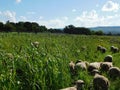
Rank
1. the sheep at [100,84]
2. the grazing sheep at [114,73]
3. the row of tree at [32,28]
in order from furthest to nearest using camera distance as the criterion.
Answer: the row of tree at [32,28]
the grazing sheep at [114,73]
the sheep at [100,84]

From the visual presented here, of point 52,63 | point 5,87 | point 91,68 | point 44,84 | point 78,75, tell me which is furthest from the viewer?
point 91,68

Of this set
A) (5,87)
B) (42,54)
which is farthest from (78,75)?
(5,87)

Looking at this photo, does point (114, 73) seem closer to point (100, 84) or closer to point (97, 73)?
point (97, 73)

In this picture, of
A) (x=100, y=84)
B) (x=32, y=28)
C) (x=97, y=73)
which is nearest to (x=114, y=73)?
(x=97, y=73)

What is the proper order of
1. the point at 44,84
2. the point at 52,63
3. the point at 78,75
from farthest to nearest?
the point at 78,75 → the point at 52,63 → the point at 44,84

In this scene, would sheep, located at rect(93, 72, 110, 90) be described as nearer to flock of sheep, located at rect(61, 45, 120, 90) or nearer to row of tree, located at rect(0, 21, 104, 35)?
flock of sheep, located at rect(61, 45, 120, 90)

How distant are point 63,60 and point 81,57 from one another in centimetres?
648

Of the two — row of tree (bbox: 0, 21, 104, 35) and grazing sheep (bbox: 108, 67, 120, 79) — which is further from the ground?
grazing sheep (bbox: 108, 67, 120, 79)

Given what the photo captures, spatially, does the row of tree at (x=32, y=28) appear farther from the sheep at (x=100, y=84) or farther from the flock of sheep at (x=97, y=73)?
the sheep at (x=100, y=84)

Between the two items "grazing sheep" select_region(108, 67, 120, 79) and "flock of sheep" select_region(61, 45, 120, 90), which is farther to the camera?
"grazing sheep" select_region(108, 67, 120, 79)

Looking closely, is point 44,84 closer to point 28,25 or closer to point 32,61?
point 32,61

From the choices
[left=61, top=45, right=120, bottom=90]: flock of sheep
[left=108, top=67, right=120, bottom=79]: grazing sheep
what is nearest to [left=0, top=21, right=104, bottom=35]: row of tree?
[left=61, top=45, right=120, bottom=90]: flock of sheep

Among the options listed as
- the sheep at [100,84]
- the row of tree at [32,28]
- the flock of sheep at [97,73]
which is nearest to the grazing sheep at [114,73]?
the flock of sheep at [97,73]

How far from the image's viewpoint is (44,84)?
11.6 meters
